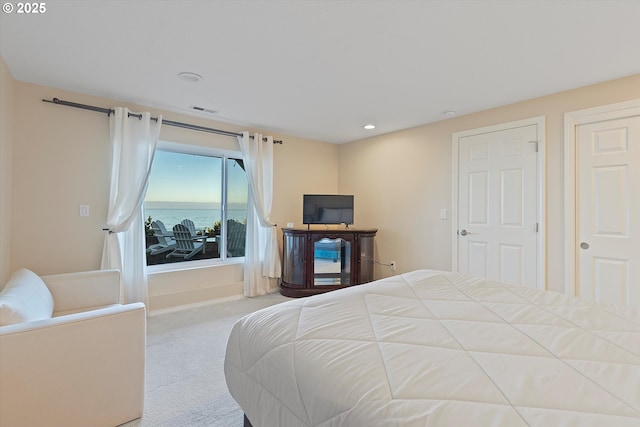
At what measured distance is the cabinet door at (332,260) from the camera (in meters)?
4.30

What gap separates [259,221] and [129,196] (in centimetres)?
162

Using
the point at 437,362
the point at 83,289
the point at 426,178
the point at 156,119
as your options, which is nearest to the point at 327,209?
the point at 426,178

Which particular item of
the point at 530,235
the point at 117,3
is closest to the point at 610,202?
the point at 530,235

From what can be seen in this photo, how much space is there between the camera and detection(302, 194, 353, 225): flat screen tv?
4.55 metres

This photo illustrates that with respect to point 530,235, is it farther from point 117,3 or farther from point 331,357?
point 117,3

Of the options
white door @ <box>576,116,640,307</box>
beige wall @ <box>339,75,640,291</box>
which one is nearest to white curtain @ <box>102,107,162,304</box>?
beige wall @ <box>339,75,640,291</box>

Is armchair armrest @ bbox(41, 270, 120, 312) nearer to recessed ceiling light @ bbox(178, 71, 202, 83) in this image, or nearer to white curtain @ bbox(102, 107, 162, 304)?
white curtain @ bbox(102, 107, 162, 304)

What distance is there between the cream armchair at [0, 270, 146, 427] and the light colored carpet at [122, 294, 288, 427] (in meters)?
0.21

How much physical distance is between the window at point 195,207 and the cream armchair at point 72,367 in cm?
192

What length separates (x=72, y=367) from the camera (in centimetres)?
154

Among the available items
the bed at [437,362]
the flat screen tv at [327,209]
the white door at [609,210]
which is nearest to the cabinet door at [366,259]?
the flat screen tv at [327,209]

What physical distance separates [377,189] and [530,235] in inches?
82.7

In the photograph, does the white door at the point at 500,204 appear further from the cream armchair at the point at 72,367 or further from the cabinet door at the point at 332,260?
the cream armchair at the point at 72,367

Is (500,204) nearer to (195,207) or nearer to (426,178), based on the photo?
(426,178)
